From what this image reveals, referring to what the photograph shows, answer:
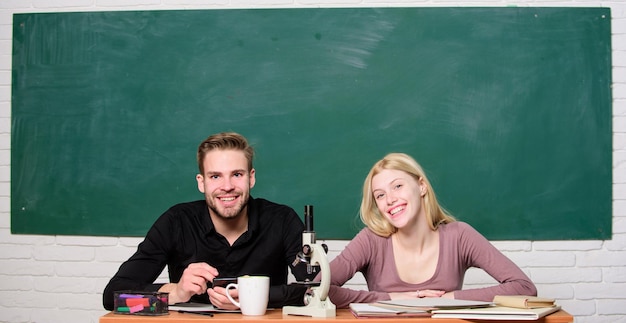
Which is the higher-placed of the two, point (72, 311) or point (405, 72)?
point (405, 72)

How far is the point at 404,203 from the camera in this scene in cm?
250

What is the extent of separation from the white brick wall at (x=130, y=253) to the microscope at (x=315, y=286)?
63.9 inches

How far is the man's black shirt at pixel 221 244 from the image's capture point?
2.60 meters

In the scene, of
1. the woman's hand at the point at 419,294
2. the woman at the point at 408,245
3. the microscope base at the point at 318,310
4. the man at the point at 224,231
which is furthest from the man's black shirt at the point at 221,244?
the microscope base at the point at 318,310

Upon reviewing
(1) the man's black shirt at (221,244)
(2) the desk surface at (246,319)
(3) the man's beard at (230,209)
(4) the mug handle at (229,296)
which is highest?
(3) the man's beard at (230,209)

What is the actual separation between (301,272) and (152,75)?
1.64 meters

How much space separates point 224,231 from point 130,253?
117cm

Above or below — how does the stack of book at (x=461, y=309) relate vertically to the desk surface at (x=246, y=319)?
above

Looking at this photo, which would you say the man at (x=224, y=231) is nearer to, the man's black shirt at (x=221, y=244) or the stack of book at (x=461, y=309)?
the man's black shirt at (x=221, y=244)

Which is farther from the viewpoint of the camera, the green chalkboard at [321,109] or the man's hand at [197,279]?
the green chalkboard at [321,109]

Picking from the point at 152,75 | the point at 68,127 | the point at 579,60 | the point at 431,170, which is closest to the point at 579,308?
the point at 431,170

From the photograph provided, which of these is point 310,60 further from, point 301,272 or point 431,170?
point 301,272

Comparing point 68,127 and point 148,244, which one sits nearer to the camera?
point 148,244

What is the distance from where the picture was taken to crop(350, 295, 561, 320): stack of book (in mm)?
1752
